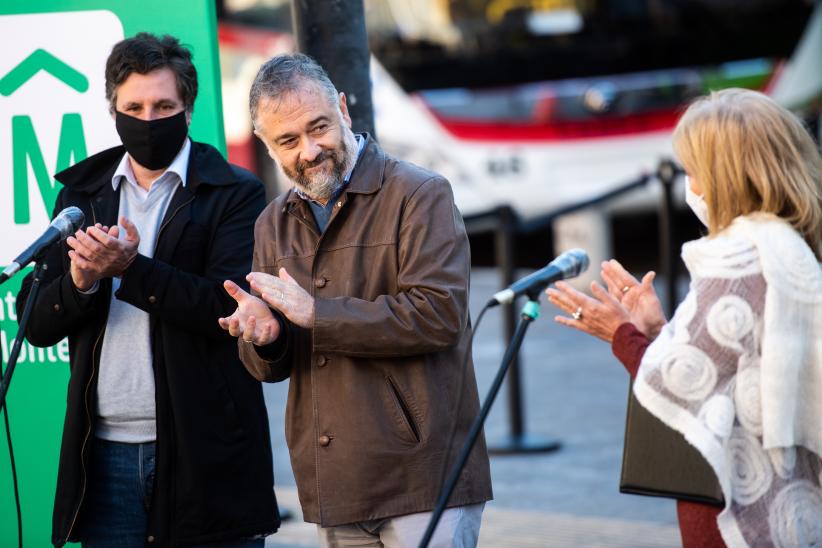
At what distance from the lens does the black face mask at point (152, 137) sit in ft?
11.8

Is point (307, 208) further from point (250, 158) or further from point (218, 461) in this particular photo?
point (250, 158)

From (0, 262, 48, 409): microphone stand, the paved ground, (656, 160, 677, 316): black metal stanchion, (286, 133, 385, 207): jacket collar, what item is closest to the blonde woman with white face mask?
(286, 133, 385, 207): jacket collar

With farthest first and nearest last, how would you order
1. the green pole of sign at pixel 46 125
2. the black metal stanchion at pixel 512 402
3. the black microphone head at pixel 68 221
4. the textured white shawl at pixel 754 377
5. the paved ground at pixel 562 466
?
the black metal stanchion at pixel 512 402, the paved ground at pixel 562 466, the green pole of sign at pixel 46 125, the black microphone head at pixel 68 221, the textured white shawl at pixel 754 377

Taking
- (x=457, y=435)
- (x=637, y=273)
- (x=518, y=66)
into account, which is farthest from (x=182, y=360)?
(x=637, y=273)

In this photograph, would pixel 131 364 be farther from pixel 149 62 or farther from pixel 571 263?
pixel 571 263

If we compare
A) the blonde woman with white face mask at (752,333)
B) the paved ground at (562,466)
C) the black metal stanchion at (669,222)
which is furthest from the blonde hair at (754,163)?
the black metal stanchion at (669,222)

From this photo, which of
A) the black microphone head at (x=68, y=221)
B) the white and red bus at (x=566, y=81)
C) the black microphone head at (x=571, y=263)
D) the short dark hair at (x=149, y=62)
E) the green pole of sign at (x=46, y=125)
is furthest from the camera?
the white and red bus at (x=566, y=81)

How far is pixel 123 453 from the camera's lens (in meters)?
3.58

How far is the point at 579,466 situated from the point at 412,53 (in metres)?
6.33

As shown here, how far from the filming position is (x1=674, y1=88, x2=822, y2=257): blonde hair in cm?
282

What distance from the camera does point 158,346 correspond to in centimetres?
355

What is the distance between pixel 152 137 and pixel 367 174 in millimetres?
655

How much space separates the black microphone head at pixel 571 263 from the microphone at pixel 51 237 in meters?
1.24

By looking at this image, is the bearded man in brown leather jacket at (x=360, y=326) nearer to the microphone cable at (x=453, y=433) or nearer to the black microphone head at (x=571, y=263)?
the microphone cable at (x=453, y=433)
